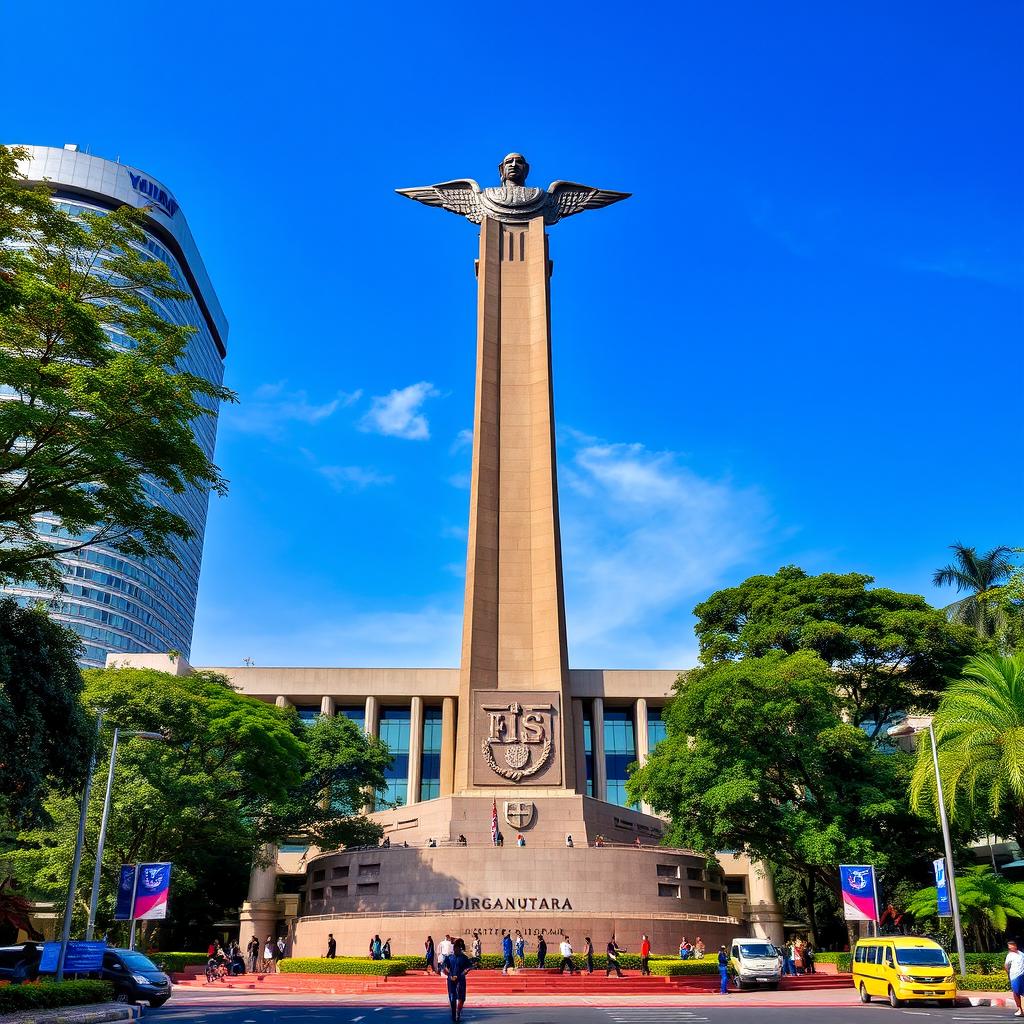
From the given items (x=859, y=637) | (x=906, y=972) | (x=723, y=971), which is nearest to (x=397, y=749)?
(x=859, y=637)

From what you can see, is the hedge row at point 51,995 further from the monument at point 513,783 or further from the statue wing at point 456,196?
the statue wing at point 456,196

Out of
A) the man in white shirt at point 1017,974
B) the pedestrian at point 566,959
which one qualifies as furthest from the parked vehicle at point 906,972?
the pedestrian at point 566,959

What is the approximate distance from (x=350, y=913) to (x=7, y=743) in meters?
23.2

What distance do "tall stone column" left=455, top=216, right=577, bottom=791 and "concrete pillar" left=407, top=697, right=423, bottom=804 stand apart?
25.8 metres

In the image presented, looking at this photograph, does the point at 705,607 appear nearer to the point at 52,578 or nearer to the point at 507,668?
the point at 507,668

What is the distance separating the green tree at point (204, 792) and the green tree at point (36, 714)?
15.7 metres

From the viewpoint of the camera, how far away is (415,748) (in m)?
68.5

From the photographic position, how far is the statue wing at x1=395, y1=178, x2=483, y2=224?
5253 centimetres

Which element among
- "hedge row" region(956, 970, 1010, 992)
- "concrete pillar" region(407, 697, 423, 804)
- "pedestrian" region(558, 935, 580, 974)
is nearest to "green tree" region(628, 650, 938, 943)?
"pedestrian" region(558, 935, 580, 974)

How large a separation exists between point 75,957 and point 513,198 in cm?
4227

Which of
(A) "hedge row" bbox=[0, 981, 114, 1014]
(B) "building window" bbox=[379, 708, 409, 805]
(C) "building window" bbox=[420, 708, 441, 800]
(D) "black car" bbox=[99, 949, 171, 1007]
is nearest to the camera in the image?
(A) "hedge row" bbox=[0, 981, 114, 1014]

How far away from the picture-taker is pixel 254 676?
2707 inches

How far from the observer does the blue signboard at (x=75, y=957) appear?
67.1 feet

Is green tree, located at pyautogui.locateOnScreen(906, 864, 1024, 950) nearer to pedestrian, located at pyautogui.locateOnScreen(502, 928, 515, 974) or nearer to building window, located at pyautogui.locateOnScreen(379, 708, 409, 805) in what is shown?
pedestrian, located at pyautogui.locateOnScreen(502, 928, 515, 974)
